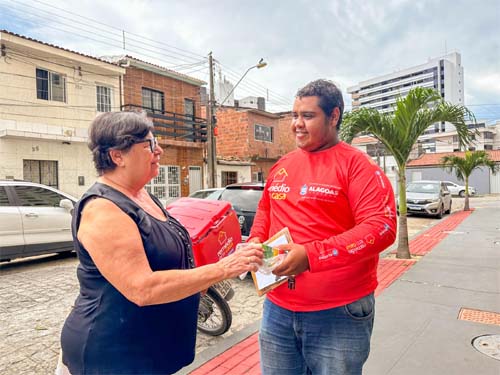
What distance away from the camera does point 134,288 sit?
1282mm

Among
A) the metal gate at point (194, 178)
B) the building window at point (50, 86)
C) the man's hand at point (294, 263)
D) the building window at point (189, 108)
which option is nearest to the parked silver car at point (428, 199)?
the metal gate at point (194, 178)

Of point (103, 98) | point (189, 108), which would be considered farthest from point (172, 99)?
point (103, 98)

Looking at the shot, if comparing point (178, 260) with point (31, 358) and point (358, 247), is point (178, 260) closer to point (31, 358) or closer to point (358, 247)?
point (358, 247)

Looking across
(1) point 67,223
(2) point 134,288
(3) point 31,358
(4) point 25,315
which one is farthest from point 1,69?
(2) point 134,288

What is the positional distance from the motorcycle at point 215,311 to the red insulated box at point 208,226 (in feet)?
1.05

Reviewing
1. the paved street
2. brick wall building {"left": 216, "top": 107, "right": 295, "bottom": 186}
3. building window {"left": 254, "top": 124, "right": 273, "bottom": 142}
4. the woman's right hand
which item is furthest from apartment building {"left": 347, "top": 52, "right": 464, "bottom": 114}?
the woman's right hand

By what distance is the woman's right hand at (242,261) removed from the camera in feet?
4.54

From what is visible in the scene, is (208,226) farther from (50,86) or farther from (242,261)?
(50,86)

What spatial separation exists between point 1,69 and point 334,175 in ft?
43.9

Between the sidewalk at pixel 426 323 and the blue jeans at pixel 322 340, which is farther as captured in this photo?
the sidewalk at pixel 426 323

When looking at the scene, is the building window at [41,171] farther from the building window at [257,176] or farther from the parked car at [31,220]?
the building window at [257,176]

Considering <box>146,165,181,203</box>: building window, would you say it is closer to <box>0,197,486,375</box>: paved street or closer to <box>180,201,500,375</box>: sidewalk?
<box>0,197,486,375</box>: paved street

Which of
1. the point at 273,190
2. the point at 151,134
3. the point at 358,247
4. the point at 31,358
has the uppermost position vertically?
the point at 151,134

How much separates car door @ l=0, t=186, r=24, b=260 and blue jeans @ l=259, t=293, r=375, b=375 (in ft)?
20.6
